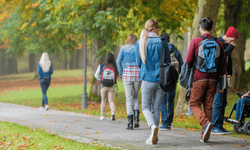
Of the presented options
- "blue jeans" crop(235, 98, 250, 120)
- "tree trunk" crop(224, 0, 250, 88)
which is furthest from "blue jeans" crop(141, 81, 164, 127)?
"tree trunk" crop(224, 0, 250, 88)

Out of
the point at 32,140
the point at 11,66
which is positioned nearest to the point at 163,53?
the point at 32,140

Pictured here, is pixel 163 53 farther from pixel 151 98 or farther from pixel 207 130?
pixel 207 130

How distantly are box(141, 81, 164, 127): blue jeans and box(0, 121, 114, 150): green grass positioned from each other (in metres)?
0.91

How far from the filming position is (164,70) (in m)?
5.14

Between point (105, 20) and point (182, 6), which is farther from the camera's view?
point (182, 6)

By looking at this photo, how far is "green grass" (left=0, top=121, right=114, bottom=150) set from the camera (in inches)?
211

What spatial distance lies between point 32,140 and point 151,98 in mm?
2699

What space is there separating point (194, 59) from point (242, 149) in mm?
1636

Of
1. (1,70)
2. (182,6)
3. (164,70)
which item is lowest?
(1,70)

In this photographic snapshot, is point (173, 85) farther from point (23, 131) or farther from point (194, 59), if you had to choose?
point (23, 131)

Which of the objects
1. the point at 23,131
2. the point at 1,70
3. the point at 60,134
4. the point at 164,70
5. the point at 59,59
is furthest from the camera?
the point at 59,59

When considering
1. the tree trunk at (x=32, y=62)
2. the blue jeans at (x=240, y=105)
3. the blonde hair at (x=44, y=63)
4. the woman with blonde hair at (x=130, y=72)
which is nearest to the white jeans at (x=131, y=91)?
the woman with blonde hair at (x=130, y=72)

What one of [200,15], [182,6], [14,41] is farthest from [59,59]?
[200,15]

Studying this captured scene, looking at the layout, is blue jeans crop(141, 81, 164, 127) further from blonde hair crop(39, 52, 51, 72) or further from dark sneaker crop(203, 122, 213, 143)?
blonde hair crop(39, 52, 51, 72)
